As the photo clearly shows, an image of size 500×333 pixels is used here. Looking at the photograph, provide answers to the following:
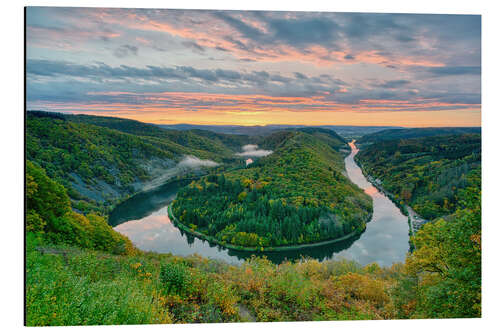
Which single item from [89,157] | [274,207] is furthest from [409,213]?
[89,157]

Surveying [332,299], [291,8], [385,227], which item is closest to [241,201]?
[385,227]

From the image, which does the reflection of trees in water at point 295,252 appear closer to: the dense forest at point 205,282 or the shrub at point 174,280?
the dense forest at point 205,282

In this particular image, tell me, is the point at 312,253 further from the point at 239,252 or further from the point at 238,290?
the point at 238,290

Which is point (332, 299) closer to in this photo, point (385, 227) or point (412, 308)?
point (412, 308)

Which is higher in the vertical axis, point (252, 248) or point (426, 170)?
point (426, 170)

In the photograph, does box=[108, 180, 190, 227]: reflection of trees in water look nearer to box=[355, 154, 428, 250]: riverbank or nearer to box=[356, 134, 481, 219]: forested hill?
box=[356, 134, 481, 219]: forested hill
